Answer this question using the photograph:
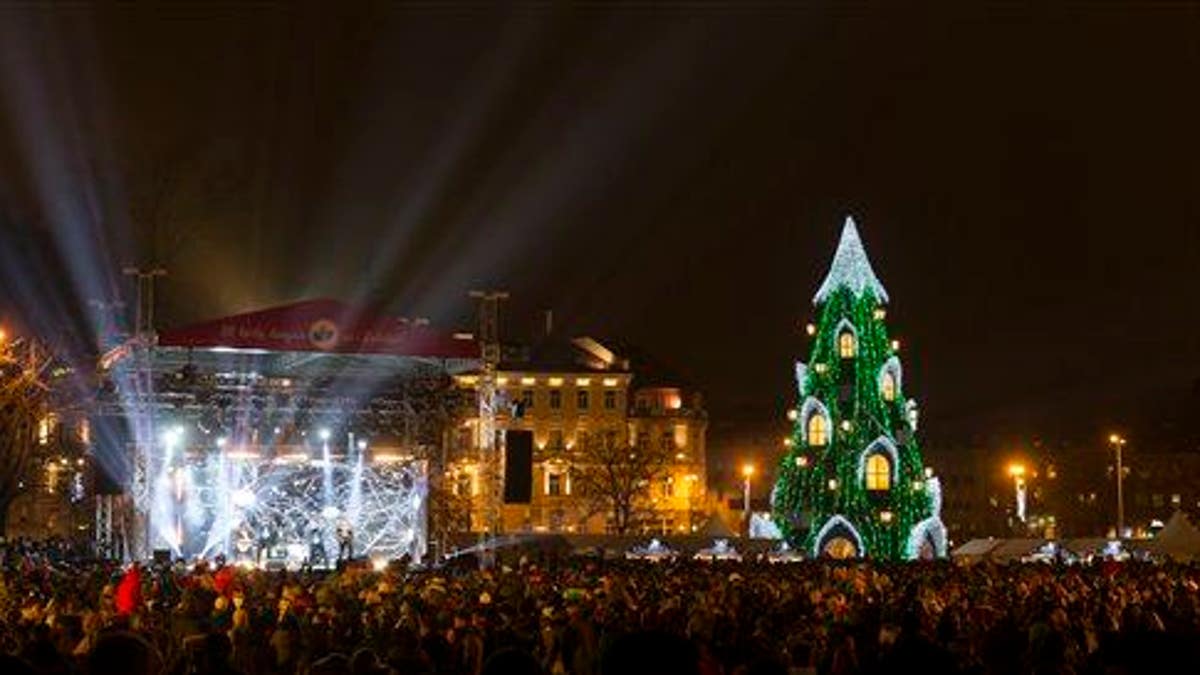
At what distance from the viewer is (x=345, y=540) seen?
1601 inches

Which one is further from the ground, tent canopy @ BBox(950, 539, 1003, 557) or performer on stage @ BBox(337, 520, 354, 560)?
performer on stage @ BBox(337, 520, 354, 560)

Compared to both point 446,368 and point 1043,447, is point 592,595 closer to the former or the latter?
point 446,368

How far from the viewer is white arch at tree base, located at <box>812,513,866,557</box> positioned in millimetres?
64375

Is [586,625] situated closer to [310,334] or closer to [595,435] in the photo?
[310,334]

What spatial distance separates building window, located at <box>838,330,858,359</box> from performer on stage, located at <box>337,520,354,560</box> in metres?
27.8

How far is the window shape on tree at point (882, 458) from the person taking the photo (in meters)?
65.6

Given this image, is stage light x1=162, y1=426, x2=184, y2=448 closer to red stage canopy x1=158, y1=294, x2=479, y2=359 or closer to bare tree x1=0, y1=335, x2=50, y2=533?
bare tree x1=0, y1=335, x2=50, y2=533

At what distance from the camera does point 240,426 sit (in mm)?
42938

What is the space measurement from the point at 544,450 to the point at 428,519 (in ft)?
173

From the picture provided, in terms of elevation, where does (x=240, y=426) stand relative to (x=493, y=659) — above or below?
above

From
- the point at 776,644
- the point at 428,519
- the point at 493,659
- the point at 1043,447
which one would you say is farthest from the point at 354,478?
the point at 1043,447

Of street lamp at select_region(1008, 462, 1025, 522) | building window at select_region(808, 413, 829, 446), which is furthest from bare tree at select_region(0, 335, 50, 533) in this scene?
street lamp at select_region(1008, 462, 1025, 522)

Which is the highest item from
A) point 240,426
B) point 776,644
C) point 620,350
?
point 620,350

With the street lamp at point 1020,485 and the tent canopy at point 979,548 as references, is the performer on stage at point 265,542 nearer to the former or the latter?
the tent canopy at point 979,548
